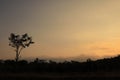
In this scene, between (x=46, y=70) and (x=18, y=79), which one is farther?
(x=46, y=70)

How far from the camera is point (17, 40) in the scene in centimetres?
9112

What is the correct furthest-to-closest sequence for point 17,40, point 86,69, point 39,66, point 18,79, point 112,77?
1. point 17,40
2. point 39,66
3. point 86,69
4. point 18,79
5. point 112,77

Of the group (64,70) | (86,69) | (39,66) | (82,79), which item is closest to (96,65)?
(86,69)

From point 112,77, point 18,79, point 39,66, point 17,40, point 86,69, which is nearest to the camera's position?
point 112,77

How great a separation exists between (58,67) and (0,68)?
30.3 feet

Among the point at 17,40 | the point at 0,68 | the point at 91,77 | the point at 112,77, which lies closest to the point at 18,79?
the point at 91,77

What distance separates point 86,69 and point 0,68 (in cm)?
1383

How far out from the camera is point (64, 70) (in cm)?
4794

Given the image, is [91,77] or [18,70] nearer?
[91,77]

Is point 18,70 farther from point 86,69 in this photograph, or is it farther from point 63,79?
point 63,79

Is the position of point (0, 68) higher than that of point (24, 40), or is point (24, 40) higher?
point (24, 40)

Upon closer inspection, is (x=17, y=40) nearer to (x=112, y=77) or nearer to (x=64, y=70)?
(x=64, y=70)

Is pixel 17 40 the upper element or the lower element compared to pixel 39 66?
upper

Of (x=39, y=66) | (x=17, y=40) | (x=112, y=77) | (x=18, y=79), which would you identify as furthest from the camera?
(x=17, y=40)
